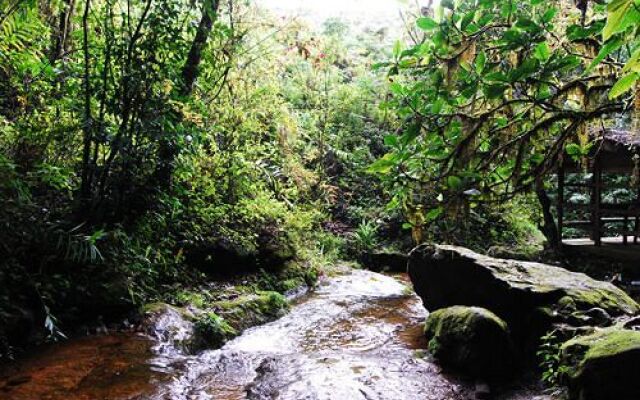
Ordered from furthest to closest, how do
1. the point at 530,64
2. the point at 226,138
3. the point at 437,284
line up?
1. the point at 226,138
2. the point at 437,284
3. the point at 530,64

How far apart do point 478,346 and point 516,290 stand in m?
1.08

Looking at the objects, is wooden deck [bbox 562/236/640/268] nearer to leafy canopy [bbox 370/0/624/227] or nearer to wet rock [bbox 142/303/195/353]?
leafy canopy [bbox 370/0/624/227]

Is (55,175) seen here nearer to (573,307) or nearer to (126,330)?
(126,330)

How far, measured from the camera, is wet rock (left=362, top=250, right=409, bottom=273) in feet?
43.5

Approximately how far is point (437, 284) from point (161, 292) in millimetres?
4189

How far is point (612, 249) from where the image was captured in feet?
38.6

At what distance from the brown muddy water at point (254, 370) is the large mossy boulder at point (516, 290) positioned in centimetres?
90

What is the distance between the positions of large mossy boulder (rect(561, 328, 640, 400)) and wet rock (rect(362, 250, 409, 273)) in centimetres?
911

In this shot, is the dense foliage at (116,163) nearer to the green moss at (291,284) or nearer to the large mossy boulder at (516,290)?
the green moss at (291,284)

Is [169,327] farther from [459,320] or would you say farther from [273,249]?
[273,249]

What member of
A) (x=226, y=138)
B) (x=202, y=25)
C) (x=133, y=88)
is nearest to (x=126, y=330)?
(x=133, y=88)

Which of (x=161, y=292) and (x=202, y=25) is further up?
(x=202, y=25)

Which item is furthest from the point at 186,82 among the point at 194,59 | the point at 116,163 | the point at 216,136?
the point at 216,136

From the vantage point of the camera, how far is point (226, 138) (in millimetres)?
9914
